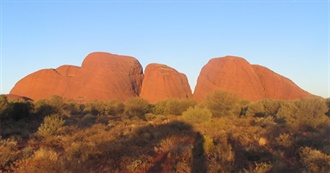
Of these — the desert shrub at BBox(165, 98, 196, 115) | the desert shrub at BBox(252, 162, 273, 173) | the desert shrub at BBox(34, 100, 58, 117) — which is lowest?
the desert shrub at BBox(165, 98, 196, 115)

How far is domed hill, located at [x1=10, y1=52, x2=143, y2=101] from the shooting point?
162ft

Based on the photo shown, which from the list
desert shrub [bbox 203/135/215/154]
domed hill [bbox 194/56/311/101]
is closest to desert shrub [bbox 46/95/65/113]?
desert shrub [bbox 203/135/215/154]

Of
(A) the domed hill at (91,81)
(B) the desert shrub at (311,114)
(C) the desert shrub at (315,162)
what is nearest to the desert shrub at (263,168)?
(C) the desert shrub at (315,162)

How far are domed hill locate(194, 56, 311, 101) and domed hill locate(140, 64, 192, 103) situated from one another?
392cm

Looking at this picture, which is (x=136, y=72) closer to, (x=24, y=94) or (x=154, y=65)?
(x=154, y=65)

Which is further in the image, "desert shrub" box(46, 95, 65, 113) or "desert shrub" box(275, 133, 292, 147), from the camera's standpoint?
"desert shrub" box(46, 95, 65, 113)

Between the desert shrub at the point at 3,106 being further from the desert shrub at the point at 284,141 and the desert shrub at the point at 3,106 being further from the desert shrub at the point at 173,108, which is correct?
the desert shrub at the point at 284,141

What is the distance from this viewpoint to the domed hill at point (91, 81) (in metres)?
49.4

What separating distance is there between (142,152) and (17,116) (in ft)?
49.0

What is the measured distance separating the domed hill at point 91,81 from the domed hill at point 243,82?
11.7 m

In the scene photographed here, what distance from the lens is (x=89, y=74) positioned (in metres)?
53.0

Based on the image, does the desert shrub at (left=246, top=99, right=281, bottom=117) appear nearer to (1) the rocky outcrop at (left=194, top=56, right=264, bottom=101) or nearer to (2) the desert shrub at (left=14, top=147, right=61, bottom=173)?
(1) the rocky outcrop at (left=194, top=56, right=264, bottom=101)

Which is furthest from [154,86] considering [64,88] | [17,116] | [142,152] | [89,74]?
[142,152]

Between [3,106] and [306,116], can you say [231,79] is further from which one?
[3,106]
